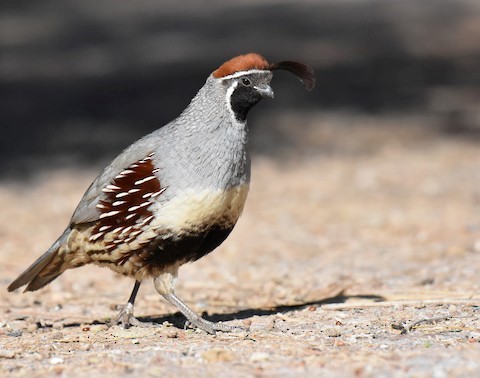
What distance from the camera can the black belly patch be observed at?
5.21 meters

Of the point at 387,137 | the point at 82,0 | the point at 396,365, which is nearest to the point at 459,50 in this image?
the point at 387,137

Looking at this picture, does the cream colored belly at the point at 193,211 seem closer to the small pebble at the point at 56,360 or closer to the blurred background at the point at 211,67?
the small pebble at the point at 56,360

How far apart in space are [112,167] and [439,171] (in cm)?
558

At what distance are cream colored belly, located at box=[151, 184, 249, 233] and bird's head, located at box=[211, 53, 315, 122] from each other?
551 mm

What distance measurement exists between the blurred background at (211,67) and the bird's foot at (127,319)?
234 inches

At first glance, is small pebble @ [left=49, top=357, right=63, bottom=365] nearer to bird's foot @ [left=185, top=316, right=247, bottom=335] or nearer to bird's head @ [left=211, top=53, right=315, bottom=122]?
bird's foot @ [left=185, top=316, right=247, bottom=335]

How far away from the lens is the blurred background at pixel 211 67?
499 inches

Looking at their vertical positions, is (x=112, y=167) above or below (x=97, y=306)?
above

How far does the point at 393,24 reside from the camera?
722 inches

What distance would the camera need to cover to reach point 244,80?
5.44 m

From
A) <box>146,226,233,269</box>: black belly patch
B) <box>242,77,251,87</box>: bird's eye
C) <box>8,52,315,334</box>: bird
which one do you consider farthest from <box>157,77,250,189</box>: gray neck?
<box>146,226,233,269</box>: black belly patch

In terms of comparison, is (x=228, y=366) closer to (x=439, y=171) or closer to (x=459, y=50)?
(x=439, y=171)

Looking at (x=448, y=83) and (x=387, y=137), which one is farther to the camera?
(x=448, y=83)

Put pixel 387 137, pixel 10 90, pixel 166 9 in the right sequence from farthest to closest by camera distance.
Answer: pixel 166 9
pixel 10 90
pixel 387 137
